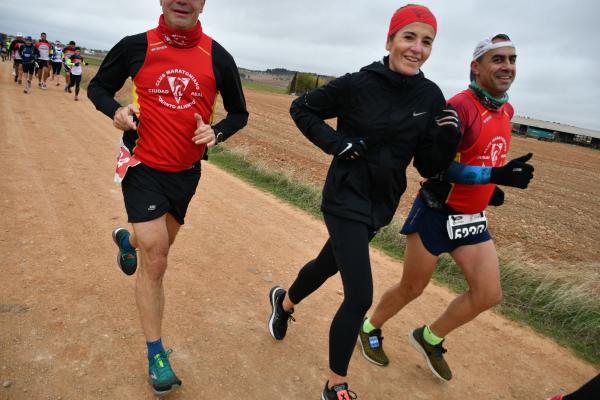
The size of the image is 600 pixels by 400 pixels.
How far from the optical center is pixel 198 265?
14.7 feet

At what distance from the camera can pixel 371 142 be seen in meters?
2.55

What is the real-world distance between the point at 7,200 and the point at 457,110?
5.26 meters

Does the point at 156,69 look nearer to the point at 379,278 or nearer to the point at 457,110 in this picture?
the point at 457,110

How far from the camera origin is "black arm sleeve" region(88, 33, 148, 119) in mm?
2604

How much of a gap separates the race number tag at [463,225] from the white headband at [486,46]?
3.63 ft

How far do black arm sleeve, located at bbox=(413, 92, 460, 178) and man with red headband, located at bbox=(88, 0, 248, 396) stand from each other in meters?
1.32

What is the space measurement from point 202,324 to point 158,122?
1.71 meters

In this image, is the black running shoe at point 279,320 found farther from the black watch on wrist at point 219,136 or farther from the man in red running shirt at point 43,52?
the man in red running shirt at point 43,52

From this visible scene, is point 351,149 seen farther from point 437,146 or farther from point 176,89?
point 176,89

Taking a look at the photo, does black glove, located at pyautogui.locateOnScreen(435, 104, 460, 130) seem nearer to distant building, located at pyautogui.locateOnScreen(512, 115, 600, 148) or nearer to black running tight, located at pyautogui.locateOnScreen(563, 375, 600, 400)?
black running tight, located at pyautogui.locateOnScreen(563, 375, 600, 400)

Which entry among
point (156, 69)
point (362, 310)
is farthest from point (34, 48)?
point (362, 310)

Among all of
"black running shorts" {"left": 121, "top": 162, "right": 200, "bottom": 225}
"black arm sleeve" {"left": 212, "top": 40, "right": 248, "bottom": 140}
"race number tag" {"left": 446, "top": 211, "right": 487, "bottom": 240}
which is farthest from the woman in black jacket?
"black running shorts" {"left": 121, "top": 162, "right": 200, "bottom": 225}

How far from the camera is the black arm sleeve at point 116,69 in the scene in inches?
103

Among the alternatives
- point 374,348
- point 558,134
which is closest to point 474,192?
point 374,348
